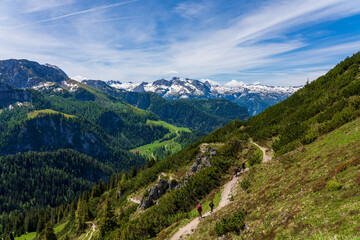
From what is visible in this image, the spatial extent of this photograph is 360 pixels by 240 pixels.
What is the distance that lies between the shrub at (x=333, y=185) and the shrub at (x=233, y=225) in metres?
9.37

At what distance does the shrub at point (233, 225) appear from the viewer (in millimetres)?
20603

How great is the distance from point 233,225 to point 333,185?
35.1 ft

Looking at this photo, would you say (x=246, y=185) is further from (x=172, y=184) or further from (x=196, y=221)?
(x=172, y=184)

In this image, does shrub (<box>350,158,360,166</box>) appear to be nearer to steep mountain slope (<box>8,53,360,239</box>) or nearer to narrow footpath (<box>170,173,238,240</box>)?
steep mountain slope (<box>8,53,360,239</box>)

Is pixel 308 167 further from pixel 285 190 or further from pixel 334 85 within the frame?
pixel 334 85

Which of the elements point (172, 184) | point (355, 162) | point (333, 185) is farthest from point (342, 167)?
point (172, 184)

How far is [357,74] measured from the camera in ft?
196

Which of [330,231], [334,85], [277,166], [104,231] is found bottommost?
[104,231]

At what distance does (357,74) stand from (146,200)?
8230cm

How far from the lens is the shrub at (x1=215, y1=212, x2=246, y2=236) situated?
67.6 feet

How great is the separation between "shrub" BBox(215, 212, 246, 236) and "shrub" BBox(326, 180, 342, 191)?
9367 mm

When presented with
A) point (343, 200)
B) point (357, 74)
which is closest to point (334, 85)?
point (357, 74)

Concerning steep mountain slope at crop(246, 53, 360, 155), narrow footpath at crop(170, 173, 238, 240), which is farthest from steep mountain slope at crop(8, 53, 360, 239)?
narrow footpath at crop(170, 173, 238, 240)

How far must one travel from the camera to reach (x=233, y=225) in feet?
68.4
